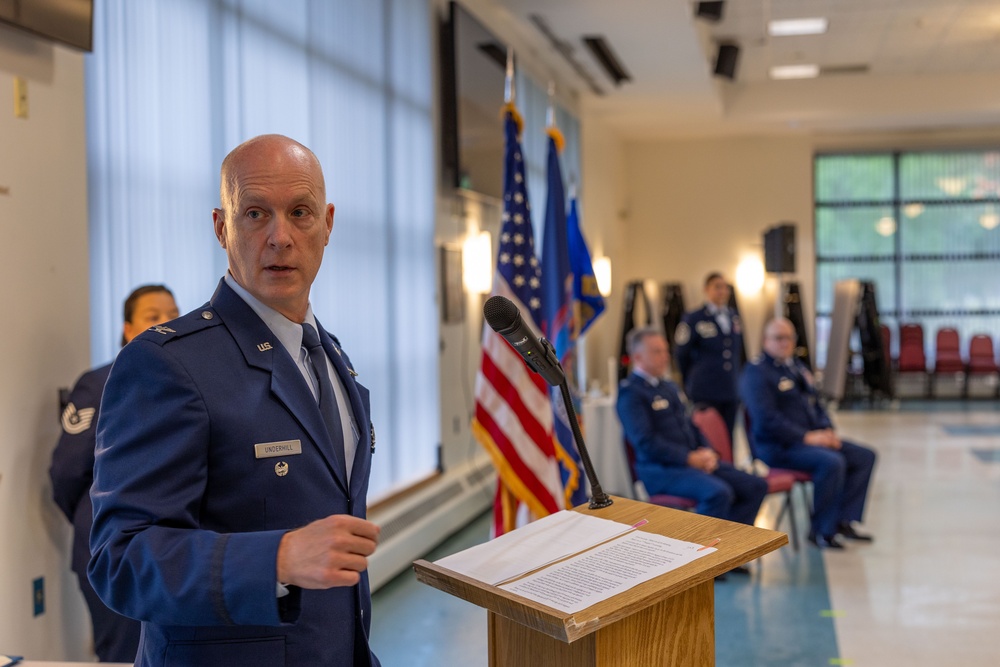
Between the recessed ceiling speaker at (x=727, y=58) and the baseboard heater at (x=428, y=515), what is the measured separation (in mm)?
5873

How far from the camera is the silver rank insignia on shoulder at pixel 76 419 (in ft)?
8.80

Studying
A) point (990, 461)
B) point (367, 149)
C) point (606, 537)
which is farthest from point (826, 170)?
point (606, 537)

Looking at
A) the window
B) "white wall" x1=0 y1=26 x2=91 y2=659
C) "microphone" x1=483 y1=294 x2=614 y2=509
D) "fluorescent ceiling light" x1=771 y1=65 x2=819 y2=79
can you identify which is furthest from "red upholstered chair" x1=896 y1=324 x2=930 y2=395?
"microphone" x1=483 y1=294 x2=614 y2=509

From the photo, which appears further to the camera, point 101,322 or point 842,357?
point 842,357

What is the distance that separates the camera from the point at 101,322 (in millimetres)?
3125

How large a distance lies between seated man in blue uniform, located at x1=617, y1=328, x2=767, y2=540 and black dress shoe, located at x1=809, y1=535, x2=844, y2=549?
865mm

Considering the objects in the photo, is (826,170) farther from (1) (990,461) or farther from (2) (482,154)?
(2) (482,154)

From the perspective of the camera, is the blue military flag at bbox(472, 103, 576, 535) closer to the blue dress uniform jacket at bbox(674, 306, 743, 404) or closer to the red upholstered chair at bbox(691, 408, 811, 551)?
the red upholstered chair at bbox(691, 408, 811, 551)

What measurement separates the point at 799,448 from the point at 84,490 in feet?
14.3

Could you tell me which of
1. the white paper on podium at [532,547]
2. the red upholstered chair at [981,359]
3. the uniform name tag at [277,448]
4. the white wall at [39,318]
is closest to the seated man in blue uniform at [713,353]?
the white wall at [39,318]

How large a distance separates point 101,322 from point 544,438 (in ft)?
7.24

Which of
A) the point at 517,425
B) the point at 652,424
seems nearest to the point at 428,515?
the point at 517,425

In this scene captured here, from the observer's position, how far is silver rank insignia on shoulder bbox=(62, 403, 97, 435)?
2.68 meters

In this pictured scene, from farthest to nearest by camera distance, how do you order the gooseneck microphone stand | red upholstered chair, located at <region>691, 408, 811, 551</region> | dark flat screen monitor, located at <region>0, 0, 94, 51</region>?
red upholstered chair, located at <region>691, 408, 811, 551</region> → dark flat screen monitor, located at <region>0, 0, 94, 51</region> → the gooseneck microphone stand
